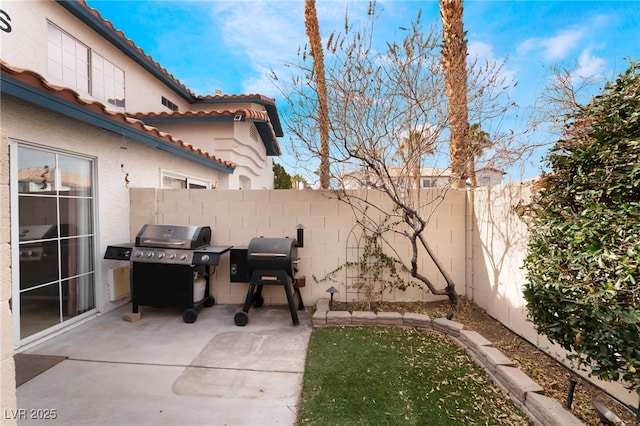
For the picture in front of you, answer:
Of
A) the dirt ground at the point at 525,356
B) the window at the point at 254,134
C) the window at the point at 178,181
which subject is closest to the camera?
the dirt ground at the point at 525,356

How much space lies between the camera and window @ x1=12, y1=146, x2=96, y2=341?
3.75 metres

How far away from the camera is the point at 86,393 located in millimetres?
2861

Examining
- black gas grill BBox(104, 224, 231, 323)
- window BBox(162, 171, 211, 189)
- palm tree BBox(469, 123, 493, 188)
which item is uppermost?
→ palm tree BBox(469, 123, 493, 188)

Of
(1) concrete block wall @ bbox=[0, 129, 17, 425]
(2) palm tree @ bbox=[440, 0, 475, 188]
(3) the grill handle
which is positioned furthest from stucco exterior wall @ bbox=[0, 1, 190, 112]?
(2) palm tree @ bbox=[440, 0, 475, 188]

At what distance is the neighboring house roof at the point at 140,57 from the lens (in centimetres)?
621

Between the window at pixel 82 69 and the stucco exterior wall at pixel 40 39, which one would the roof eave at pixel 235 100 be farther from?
the window at pixel 82 69

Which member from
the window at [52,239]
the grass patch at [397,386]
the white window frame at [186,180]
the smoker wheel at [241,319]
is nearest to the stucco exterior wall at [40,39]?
the white window frame at [186,180]

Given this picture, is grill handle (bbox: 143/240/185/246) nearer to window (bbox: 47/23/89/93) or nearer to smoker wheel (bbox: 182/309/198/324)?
smoker wheel (bbox: 182/309/198/324)

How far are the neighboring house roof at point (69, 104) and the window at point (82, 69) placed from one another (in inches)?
110

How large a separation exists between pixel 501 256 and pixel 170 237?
513 centimetres

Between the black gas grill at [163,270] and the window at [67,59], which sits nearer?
the black gas grill at [163,270]

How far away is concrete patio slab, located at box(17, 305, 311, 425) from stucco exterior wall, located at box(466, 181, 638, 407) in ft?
9.54

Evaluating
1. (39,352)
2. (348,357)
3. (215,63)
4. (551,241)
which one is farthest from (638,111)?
(215,63)

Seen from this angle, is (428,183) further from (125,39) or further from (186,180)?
(125,39)
